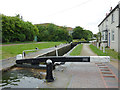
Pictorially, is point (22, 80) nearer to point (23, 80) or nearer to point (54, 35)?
point (23, 80)

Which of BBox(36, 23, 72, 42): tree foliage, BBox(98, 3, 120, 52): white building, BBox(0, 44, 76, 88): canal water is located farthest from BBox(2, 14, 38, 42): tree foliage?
BBox(0, 44, 76, 88): canal water

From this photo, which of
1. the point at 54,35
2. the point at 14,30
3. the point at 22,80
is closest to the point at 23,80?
the point at 22,80

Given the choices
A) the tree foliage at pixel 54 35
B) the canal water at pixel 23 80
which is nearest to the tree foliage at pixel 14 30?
the tree foliage at pixel 54 35

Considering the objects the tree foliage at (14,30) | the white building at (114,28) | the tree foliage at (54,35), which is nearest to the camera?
the white building at (114,28)

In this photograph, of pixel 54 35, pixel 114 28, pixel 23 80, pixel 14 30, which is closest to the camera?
pixel 23 80

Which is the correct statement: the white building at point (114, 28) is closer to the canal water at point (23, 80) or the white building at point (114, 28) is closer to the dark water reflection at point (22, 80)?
the canal water at point (23, 80)

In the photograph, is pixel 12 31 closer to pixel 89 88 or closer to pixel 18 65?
pixel 18 65

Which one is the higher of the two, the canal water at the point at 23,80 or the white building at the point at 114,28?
the white building at the point at 114,28

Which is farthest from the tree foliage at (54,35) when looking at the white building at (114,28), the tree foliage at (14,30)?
the white building at (114,28)

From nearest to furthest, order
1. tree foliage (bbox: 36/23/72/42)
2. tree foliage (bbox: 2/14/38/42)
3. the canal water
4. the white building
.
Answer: the canal water
the white building
tree foliage (bbox: 2/14/38/42)
tree foliage (bbox: 36/23/72/42)

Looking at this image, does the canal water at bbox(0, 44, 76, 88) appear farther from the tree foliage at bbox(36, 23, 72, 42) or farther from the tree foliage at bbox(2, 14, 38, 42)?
the tree foliage at bbox(36, 23, 72, 42)

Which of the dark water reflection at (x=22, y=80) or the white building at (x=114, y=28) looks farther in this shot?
the white building at (x=114, y=28)

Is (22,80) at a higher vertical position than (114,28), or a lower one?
lower

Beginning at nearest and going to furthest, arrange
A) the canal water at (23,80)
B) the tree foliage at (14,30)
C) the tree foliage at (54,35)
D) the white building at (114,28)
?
the canal water at (23,80), the white building at (114,28), the tree foliage at (14,30), the tree foliage at (54,35)
